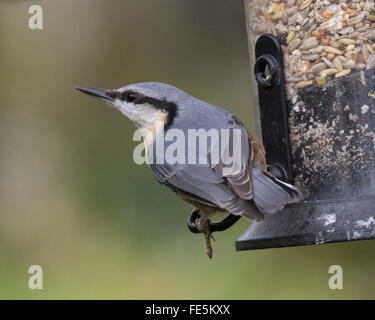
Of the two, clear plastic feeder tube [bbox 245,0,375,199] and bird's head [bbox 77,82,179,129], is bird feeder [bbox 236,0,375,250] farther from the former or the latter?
bird's head [bbox 77,82,179,129]

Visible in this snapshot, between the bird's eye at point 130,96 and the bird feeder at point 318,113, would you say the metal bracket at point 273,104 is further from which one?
the bird's eye at point 130,96

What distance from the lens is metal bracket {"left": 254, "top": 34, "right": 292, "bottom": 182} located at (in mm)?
4188

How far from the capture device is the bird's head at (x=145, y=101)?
4.18 meters

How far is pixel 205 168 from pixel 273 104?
550 millimetres

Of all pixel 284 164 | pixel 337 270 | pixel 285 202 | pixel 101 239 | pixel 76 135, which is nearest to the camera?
pixel 285 202

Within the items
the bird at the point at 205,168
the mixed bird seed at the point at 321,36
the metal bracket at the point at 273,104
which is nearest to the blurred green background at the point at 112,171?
the metal bracket at the point at 273,104

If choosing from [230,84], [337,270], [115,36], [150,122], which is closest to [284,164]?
[150,122]

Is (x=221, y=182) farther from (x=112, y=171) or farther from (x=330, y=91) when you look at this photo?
(x=112, y=171)

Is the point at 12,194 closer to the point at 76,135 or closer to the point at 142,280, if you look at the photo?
the point at 76,135

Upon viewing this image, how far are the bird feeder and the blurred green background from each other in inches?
47.1

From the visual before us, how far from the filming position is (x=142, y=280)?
530 centimetres

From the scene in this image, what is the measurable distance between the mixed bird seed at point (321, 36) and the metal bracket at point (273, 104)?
0.13ft

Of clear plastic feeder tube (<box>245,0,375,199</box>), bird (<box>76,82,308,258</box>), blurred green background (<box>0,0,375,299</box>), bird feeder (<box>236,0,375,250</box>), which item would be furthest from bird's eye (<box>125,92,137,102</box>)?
blurred green background (<box>0,0,375,299</box>)

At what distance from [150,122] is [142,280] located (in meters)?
1.38
